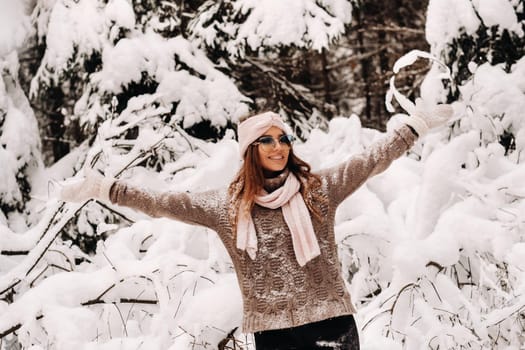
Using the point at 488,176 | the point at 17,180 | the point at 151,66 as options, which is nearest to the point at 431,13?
the point at 488,176

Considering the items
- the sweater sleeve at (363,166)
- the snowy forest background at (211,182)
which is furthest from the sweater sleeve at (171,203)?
the snowy forest background at (211,182)

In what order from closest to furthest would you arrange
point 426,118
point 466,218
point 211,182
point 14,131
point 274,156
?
point 274,156 → point 426,118 → point 466,218 → point 211,182 → point 14,131

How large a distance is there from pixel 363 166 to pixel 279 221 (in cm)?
47

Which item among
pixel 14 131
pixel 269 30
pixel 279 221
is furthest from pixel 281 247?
pixel 14 131

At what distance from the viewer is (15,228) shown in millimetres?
6914

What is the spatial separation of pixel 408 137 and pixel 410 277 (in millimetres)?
1194

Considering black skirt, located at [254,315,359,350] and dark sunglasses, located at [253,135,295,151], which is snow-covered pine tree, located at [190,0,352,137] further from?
black skirt, located at [254,315,359,350]

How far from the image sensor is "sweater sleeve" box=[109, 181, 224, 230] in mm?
2900

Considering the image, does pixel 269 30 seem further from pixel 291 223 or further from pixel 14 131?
pixel 291 223

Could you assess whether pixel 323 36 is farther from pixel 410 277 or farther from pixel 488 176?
pixel 410 277

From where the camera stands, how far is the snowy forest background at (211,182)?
3906mm

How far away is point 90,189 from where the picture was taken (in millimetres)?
2898

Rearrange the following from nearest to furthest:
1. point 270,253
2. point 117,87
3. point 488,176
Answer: point 270,253 → point 488,176 → point 117,87

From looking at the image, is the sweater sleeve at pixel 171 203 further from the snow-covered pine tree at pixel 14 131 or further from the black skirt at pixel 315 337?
the snow-covered pine tree at pixel 14 131
